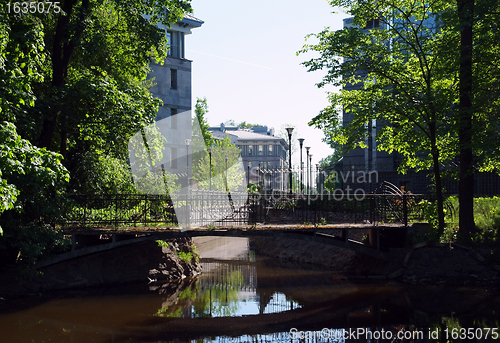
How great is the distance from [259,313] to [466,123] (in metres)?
9.02

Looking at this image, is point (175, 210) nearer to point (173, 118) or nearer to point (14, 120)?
point (14, 120)

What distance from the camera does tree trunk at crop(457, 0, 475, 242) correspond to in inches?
599

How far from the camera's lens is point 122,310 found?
13.5 meters

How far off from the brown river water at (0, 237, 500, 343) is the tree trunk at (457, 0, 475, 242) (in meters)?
2.67

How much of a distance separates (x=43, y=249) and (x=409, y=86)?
43.7 feet

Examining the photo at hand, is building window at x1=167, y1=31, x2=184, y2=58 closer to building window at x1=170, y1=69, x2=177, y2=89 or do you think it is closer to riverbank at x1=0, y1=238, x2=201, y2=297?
building window at x1=170, y1=69, x2=177, y2=89

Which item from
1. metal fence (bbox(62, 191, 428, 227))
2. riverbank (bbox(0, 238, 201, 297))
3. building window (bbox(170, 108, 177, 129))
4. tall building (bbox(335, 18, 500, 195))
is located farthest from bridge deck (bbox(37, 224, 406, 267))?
building window (bbox(170, 108, 177, 129))

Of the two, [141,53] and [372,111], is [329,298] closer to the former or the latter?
[372,111]

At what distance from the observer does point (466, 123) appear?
1545 cm

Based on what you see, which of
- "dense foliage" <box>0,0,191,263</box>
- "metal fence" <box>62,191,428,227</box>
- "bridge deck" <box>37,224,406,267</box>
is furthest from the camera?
→ "metal fence" <box>62,191,428,227</box>

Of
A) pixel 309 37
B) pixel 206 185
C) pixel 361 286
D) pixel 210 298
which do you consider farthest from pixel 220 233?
pixel 206 185

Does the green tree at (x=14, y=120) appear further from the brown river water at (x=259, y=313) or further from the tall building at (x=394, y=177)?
the tall building at (x=394, y=177)

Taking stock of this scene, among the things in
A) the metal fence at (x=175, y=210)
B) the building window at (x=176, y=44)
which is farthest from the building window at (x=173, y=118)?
the metal fence at (x=175, y=210)

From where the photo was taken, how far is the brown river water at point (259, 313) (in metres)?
11.1
